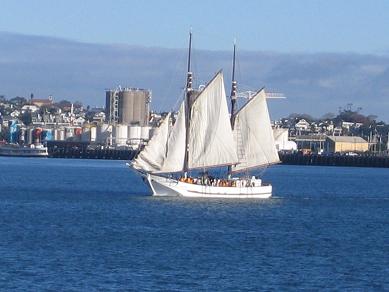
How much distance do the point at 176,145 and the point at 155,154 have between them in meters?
Result: 1.33

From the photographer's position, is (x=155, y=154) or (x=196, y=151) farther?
(x=196, y=151)

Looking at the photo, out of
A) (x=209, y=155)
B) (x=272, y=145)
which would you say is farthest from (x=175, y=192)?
(x=272, y=145)

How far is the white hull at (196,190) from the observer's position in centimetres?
7394

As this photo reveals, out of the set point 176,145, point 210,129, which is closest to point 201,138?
point 210,129

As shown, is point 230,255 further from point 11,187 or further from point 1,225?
point 11,187

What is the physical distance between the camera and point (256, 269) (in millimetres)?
40906

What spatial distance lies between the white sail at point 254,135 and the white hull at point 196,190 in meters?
Answer: 2.21

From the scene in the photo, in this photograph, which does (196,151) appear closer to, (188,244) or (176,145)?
(176,145)

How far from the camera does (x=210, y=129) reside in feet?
245

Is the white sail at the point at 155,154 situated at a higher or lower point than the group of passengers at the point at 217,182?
higher

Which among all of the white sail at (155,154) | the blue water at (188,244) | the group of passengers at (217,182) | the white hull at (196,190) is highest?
the white sail at (155,154)

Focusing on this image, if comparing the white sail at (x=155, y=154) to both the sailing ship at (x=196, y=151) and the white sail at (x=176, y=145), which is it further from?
the white sail at (x=176, y=145)

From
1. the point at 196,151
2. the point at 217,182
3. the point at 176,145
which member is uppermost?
the point at 176,145

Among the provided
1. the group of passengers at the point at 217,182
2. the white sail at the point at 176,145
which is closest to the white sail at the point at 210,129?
the white sail at the point at 176,145
